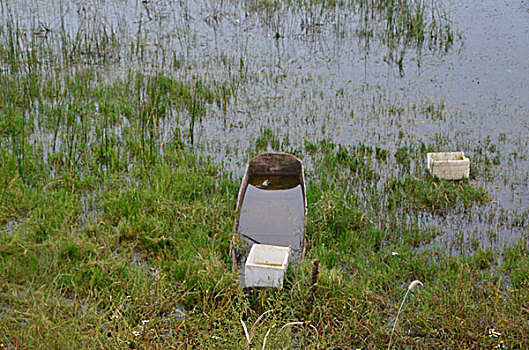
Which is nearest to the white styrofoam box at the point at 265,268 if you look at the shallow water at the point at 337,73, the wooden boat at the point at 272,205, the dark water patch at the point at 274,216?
the wooden boat at the point at 272,205

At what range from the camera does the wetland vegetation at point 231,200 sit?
14.4ft

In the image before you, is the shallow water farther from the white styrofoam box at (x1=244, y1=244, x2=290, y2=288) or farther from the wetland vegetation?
the white styrofoam box at (x1=244, y1=244, x2=290, y2=288)

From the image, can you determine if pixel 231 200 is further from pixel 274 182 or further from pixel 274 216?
pixel 274 182

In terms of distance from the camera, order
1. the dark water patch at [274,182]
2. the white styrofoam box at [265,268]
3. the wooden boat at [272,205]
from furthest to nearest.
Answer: the dark water patch at [274,182] → the wooden boat at [272,205] → the white styrofoam box at [265,268]

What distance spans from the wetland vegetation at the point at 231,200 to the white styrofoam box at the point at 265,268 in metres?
0.10

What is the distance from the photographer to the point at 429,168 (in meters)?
7.16

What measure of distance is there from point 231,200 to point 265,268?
1890 millimetres

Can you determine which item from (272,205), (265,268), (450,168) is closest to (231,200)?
(272,205)

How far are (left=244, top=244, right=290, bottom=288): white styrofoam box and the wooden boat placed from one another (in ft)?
0.73

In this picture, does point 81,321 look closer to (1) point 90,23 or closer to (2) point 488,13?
(1) point 90,23

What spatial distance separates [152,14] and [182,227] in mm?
9483

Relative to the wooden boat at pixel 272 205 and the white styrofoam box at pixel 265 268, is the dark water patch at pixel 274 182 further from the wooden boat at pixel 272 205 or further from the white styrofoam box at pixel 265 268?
the white styrofoam box at pixel 265 268

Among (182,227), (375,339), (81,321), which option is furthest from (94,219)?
(375,339)

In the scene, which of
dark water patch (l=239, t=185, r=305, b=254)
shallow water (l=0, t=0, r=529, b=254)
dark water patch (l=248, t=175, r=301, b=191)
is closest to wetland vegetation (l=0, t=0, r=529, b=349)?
shallow water (l=0, t=0, r=529, b=254)
